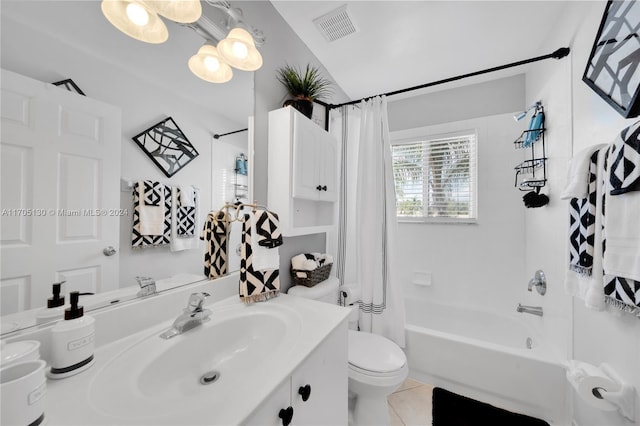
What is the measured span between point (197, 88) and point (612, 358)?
2.12m

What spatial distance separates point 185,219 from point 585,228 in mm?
1691

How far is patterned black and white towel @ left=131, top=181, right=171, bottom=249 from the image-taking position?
831mm

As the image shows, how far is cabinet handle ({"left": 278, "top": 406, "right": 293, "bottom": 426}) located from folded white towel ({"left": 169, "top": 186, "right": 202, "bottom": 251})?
28.0 inches

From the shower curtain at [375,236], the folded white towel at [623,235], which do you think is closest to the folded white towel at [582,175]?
the folded white towel at [623,235]

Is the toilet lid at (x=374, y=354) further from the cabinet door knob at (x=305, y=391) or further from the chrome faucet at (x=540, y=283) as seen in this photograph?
the chrome faucet at (x=540, y=283)

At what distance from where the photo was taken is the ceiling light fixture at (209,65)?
1018mm

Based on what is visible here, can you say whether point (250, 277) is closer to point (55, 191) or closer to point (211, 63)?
point (55, 191)

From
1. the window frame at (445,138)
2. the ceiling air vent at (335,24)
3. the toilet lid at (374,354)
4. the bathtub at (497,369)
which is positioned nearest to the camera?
the toilet lid at (374,354)

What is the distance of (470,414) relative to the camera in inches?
54.8

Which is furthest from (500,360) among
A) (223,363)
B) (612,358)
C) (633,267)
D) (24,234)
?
(24,234)

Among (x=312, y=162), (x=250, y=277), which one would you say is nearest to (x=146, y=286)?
(x=250, y=277)

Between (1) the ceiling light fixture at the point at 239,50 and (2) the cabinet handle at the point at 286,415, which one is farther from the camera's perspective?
(1) the ceiling light fixture at the point at 239,50

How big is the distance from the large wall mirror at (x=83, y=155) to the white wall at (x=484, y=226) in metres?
2.16

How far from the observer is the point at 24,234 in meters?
0.62
